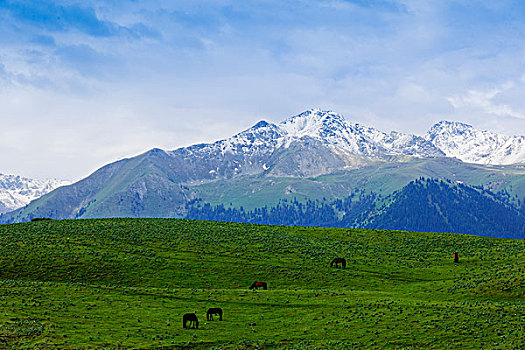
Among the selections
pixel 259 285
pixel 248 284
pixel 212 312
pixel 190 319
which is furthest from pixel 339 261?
pixel 190 319

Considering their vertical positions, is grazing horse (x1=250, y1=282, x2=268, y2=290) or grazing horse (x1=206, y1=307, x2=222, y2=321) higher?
grazing horse (x1=250, y1=282, x2=268, y2=290)

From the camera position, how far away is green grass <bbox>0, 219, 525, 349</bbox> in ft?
134

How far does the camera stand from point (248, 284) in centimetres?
6950

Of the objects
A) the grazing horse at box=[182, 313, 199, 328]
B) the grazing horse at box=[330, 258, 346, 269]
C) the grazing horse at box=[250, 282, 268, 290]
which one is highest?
the grazing horse at box=[330, 258, 346, 269]

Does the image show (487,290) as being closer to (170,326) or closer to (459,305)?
(459,305)

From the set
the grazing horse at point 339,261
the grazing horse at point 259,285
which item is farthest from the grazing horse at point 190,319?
the grazing horse at point 339,261

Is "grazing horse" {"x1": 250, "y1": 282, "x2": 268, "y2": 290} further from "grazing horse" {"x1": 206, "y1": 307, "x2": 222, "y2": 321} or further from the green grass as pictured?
"grazing horse" {"x1": 206, "y1": 307, "x2": 222, "y2": 321}

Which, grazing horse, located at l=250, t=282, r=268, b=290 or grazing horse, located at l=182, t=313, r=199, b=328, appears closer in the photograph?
grazing horse, located at l=182, t=313, r=199, b=328

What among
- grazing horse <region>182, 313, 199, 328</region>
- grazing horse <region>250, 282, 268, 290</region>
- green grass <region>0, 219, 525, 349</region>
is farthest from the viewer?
grazing horse <region>250, 282, 268, 290</region>

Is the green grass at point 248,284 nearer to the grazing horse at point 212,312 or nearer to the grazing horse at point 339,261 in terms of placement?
the grazing horse at point 212,312

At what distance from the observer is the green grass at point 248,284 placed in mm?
40812

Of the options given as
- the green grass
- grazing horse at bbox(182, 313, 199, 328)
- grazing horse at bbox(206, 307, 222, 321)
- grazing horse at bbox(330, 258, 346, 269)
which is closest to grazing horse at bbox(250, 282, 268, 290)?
the green grass

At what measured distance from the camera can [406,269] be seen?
7781 cm

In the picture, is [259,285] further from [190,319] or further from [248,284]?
[190,319]
